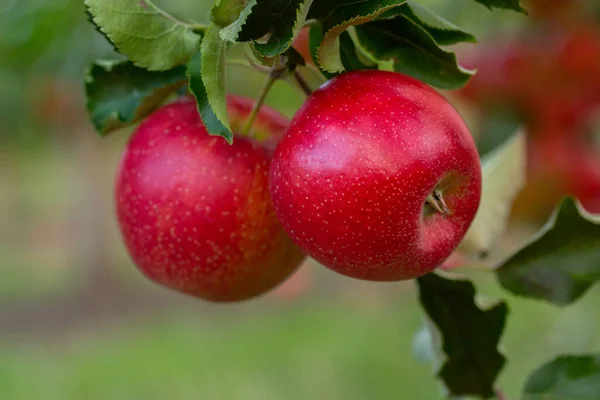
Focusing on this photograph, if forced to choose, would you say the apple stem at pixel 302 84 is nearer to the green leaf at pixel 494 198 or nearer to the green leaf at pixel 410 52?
the green leaf at pixel 410 52

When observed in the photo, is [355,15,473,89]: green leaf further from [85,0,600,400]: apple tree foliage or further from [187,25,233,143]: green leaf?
[187,25,233,143]: green leaf

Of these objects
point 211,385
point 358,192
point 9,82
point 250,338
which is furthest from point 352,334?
point 358,192

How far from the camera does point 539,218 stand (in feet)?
6.83

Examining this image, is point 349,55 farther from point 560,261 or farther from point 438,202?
point 560,261

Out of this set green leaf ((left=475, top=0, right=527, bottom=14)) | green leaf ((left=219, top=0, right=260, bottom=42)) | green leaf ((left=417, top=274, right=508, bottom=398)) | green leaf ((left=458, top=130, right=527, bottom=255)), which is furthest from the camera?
green leaf ((left=458, top=130, right=527, bottom=255))

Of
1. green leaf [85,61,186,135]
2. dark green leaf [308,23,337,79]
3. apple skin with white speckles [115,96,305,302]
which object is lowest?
apple skin with white speckles [115,96,305,302]

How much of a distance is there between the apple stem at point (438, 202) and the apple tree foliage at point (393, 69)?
12 cm

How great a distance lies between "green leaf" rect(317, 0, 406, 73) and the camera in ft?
1.88

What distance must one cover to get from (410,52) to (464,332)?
29cm

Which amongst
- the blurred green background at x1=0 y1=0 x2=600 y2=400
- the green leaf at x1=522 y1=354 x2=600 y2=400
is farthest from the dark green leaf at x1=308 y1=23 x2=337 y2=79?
the blurred green background at x1=0 y1=0 x2=600 y2=400

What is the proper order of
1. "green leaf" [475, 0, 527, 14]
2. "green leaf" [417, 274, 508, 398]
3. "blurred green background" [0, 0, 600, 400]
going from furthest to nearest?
"blurred green background" [0, 0, 600, 400]
"green leaf" [417, 274, 508, 398]
"green leaf" [475, 0, 527, 14]

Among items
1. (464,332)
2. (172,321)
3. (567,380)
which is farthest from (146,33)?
(172,321)

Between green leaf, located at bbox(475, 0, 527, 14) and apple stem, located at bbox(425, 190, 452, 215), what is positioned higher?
green leaf, located at bbox(475, 0, 527, 14)

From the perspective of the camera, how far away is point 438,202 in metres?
0.62
